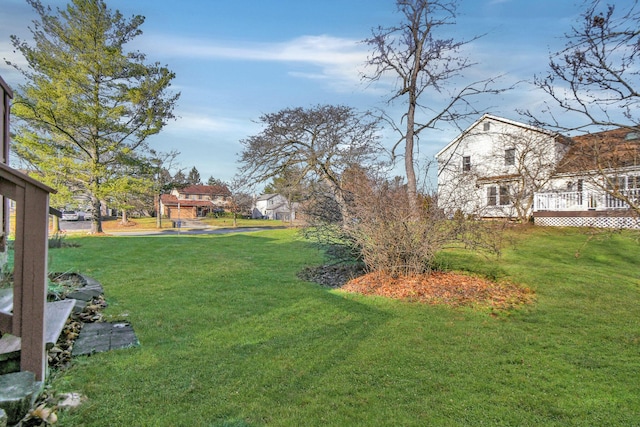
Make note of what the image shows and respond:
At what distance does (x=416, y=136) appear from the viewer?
13.1 metres

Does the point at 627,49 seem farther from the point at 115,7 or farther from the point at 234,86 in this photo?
the point at 115,7

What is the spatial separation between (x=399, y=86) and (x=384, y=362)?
39.4 ft

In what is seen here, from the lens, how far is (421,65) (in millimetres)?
12805

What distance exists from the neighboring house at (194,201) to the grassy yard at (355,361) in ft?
152

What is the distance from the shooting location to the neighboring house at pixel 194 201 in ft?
176

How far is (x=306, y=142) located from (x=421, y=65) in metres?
6.79

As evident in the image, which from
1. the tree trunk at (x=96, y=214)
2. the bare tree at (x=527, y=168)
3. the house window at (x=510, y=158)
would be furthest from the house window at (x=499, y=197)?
the tree trunk at (x=96, y=214)

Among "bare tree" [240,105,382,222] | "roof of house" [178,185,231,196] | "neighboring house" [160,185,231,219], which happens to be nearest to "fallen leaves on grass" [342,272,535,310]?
"bare tree" [240,105,382,222]

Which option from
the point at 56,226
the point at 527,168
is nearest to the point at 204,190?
the point at 56,226

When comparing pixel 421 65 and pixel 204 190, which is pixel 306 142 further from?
pixel 204 190

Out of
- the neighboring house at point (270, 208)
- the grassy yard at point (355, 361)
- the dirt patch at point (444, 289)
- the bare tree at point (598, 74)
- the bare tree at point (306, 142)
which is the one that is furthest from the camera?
the neighboring house at point (270, 208)

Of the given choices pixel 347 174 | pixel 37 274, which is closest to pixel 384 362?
pixel 37 274

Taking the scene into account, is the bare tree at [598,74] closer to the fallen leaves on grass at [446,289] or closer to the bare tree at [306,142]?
the fallen leaves on grass at [446,289]

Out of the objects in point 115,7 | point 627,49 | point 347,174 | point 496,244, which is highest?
point 115,7
